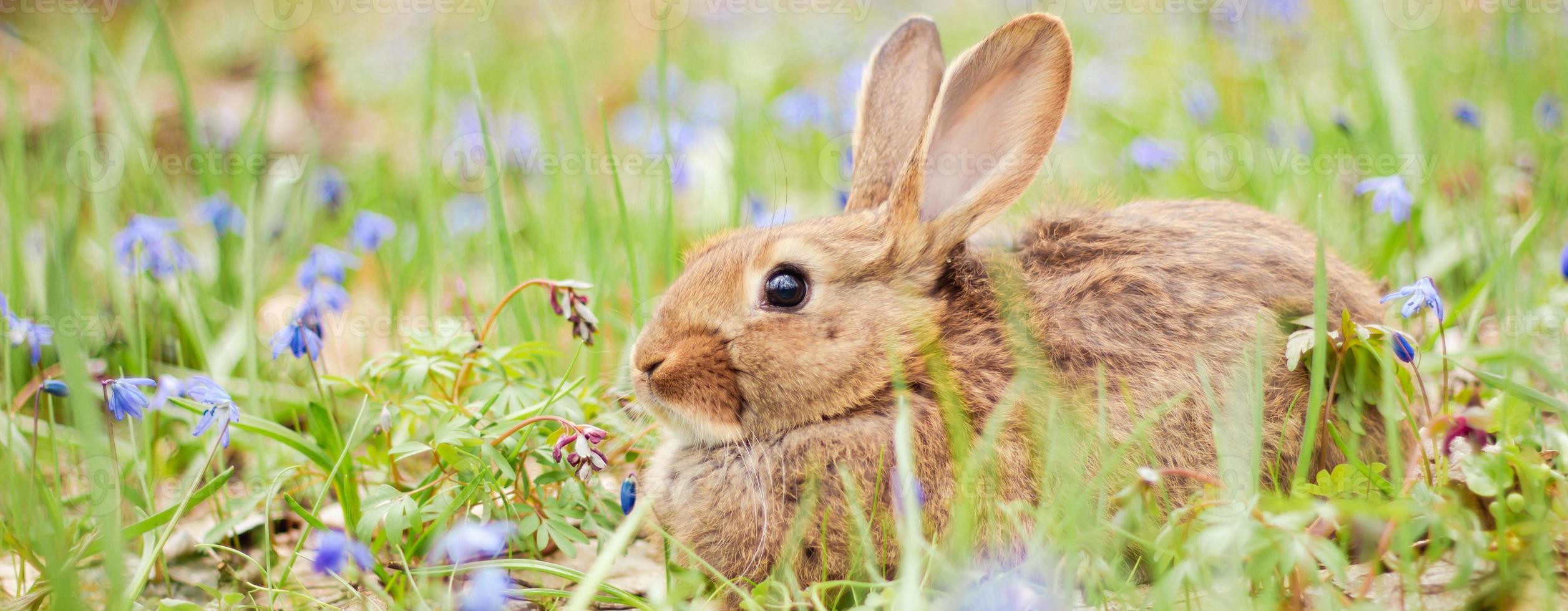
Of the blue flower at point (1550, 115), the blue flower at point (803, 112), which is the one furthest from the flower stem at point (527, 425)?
the blue flower at point (1550, 115)

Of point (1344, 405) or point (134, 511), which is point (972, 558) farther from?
point (134, 511)

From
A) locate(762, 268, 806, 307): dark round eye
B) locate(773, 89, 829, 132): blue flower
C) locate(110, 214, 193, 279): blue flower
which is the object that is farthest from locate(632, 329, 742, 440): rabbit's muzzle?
locate(773, 89, 829, 132): blue flower

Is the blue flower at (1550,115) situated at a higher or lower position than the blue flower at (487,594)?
higher

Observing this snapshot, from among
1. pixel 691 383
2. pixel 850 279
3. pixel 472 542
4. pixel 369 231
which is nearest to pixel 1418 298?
pixel 850 279

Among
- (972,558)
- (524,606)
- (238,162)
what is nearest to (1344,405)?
(972,558)

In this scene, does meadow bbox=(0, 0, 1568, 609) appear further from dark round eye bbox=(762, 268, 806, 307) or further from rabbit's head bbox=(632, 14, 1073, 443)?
dark round eye bbox=(762, 268, 806, 307)

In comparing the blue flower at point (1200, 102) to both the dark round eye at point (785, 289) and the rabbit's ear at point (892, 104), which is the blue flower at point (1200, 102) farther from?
the dark round eye at point (785, 289)
